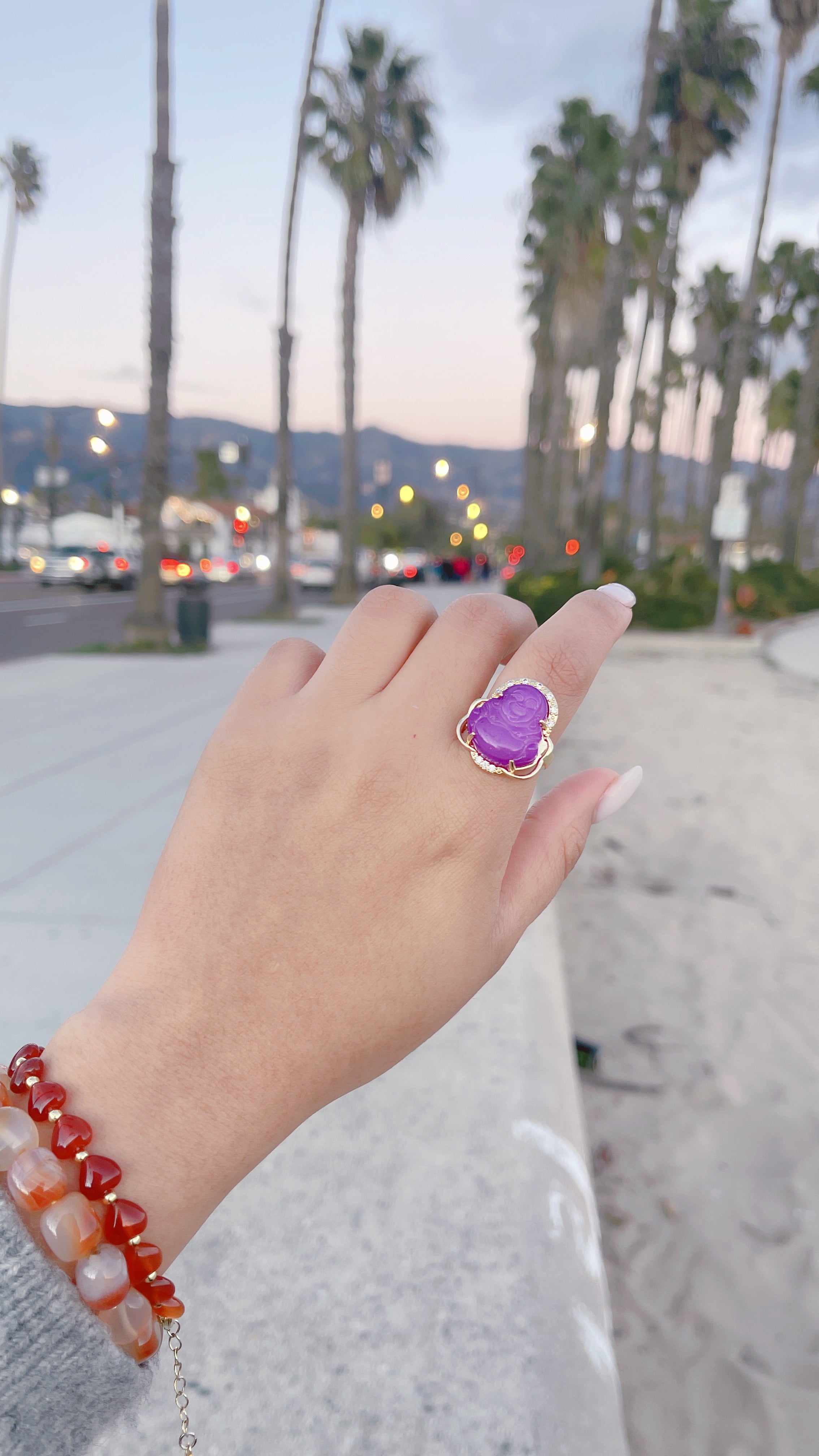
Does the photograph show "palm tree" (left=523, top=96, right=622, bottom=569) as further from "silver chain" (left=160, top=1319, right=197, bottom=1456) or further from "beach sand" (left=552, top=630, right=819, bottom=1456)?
"silver chain" (left=160, top=1319, right=197, bottom=1456)

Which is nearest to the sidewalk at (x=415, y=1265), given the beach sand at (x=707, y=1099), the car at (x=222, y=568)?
the beach sand at (x=707, y=1099)

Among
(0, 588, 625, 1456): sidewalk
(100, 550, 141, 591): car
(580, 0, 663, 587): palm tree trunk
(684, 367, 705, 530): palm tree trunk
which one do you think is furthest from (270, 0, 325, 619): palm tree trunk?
(684, 367, 705, 530): palm tree trunk

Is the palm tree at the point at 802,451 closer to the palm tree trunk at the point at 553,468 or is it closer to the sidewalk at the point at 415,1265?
the palm tree trunk at the point at 553,468

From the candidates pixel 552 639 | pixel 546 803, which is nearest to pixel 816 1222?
pixel 546 803

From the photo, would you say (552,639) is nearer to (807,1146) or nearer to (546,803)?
(546,803)

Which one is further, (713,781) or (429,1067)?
(713,781)

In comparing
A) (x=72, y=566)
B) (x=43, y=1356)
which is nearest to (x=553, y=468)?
(x=72, y=566)
